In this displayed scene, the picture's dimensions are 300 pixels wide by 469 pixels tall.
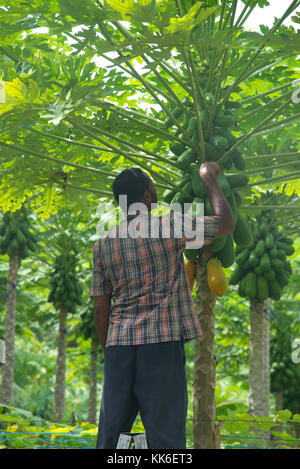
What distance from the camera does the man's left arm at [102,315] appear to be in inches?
100.0

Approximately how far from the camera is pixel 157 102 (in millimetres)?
3605

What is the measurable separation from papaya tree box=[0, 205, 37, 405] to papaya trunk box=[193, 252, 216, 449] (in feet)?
15.8

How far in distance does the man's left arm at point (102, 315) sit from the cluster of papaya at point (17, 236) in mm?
5283

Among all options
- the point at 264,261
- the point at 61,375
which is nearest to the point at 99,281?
the point at 264,261

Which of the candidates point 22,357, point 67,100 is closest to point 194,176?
point 67,100

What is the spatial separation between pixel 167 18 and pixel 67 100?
660mm

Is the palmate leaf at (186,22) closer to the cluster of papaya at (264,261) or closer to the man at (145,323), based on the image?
the man at (145,323)

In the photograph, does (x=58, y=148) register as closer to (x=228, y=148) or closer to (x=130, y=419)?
(x=228, y=148)

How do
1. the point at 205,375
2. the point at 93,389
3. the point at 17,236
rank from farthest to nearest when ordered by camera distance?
the point at 93,389, the point at 17,236, the point at 205,375

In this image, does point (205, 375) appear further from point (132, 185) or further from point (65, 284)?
point (65, 284)

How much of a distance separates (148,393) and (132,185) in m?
0.87

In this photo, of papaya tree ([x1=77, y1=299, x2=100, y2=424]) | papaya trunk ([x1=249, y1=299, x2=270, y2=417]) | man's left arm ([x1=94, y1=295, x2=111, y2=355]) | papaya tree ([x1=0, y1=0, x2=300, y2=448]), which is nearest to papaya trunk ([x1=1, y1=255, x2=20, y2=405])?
papaya tree ([x1=77, y1=299, x2=100, y2=424])
